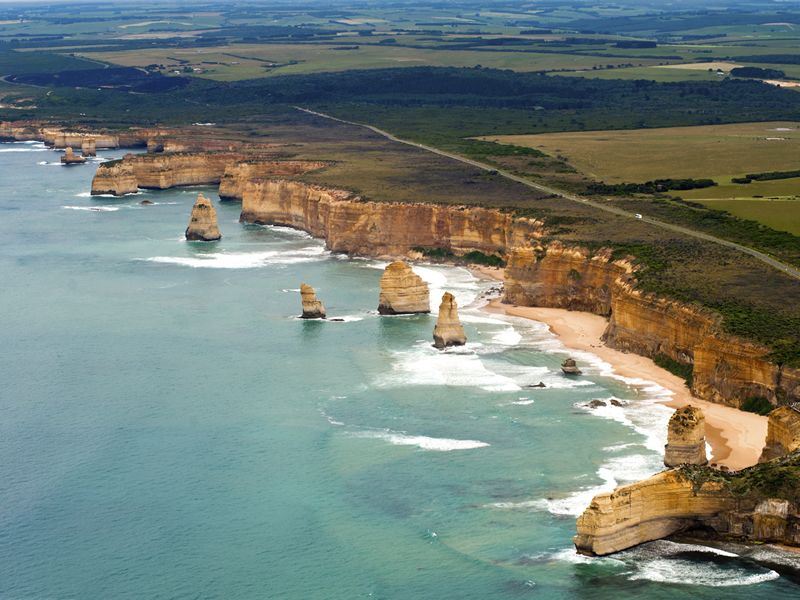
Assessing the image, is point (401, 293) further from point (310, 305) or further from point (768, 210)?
point (768, 210)

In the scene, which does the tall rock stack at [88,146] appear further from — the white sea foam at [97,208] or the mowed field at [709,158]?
the mowed field at [709,158]

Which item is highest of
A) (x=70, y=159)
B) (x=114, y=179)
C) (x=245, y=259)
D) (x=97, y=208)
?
(x=245, y=259)

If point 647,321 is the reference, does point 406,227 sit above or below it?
below

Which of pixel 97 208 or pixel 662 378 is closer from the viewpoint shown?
pixel 662 378

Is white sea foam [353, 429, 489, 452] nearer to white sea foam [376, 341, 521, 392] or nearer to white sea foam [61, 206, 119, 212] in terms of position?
white sea foam [376, 341, 521, 392]

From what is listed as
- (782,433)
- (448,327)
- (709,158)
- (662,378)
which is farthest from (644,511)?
(709,158)

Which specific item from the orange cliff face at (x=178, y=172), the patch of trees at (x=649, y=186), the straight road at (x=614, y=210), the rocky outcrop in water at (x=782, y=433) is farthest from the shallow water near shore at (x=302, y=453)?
the orange cliff face at (x=178, y=172)
